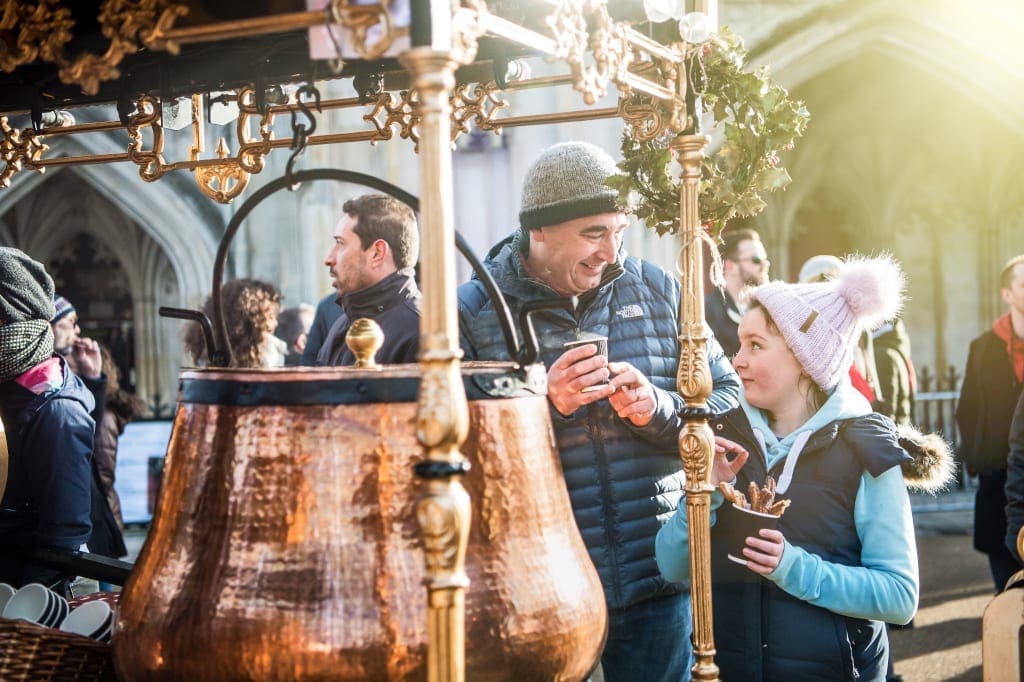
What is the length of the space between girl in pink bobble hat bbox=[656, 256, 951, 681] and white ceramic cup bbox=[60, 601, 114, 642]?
1205mm

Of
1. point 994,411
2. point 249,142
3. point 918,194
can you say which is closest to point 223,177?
point 249,142

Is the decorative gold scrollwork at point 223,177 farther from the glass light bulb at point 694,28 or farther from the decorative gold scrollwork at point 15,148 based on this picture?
the glass light bulb at point 694,28

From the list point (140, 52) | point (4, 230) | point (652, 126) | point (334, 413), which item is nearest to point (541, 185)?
point (652, 126)

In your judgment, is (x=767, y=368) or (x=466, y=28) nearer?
(x=466, y=28)

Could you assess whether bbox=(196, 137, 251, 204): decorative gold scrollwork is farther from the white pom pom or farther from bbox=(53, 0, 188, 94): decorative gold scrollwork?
the white pom pom

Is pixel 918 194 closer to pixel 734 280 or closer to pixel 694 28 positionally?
pixel 734 280

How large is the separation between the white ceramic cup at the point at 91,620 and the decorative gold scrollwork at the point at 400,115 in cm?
131

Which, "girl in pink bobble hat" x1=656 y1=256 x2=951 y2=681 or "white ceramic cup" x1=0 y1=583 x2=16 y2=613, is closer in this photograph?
"white ceramic cup" x1=0 y1=583 x2=16 y2=613

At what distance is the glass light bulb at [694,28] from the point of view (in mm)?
2529

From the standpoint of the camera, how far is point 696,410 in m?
2.68

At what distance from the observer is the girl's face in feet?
9.62

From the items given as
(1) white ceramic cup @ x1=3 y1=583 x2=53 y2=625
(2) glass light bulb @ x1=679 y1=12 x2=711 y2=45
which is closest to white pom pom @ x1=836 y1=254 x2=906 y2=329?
(2) glass light bulb @ x1=679 y1=12 x2=711 y2=45

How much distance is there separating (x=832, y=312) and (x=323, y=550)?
1572 millimetres

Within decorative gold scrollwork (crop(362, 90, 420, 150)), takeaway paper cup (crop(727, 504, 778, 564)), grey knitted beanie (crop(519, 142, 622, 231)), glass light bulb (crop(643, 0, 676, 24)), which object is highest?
glass light bulb (crop(643, 0, 676, 24))
